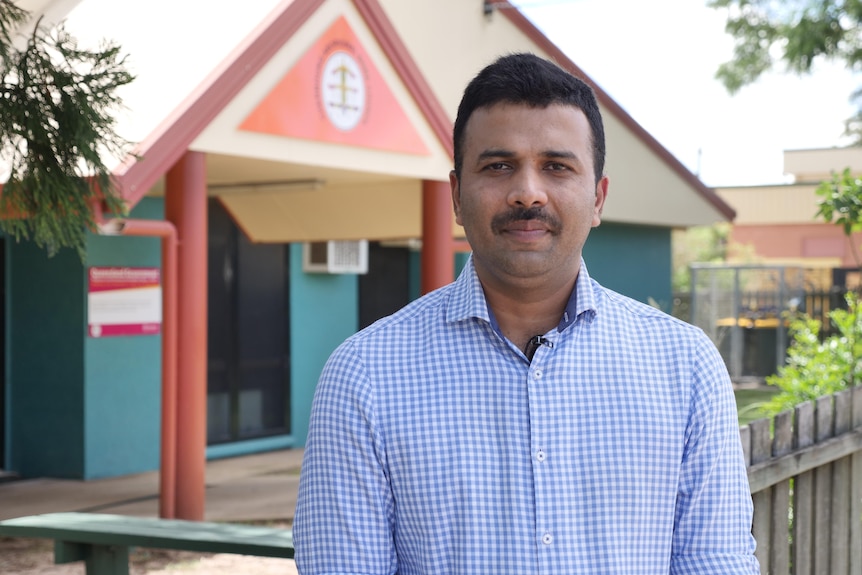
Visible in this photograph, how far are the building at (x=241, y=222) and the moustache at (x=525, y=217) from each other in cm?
562

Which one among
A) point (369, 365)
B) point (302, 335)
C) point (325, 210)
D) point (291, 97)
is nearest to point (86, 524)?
point (369, 365)

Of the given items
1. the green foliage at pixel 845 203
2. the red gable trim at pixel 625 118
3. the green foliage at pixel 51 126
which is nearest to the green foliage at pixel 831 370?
the green foliage at pixel 845 203

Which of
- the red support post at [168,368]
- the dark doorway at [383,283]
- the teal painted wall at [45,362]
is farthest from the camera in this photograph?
the dark doorway at [383,283]

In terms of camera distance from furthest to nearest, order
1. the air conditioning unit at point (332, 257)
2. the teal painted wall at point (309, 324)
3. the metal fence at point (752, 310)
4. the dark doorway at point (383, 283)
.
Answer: the metal fence at point (752, 310), the dark doorway at point (383, 283), the teal painted wall at point (309, 324), the air conditioning unit at point (332, 257)

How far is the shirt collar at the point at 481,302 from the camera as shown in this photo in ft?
7.57

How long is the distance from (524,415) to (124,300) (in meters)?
8.81

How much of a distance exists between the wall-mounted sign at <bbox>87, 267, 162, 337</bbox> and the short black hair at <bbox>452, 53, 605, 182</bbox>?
830 cm

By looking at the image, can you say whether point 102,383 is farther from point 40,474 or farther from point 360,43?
point 360,43

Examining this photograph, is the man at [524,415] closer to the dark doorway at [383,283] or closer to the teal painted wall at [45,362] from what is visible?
the teal painted wall at [45,362]

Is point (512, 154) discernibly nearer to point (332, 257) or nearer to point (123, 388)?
point (123, 388)

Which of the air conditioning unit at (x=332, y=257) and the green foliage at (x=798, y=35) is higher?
the green foliage at (x=798, y=35)

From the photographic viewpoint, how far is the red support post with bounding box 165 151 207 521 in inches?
339

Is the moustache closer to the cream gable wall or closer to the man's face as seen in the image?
the man's face

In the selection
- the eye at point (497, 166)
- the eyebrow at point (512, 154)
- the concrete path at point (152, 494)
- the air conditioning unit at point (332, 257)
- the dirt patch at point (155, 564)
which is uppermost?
the eyebrow at point (512, 154)
